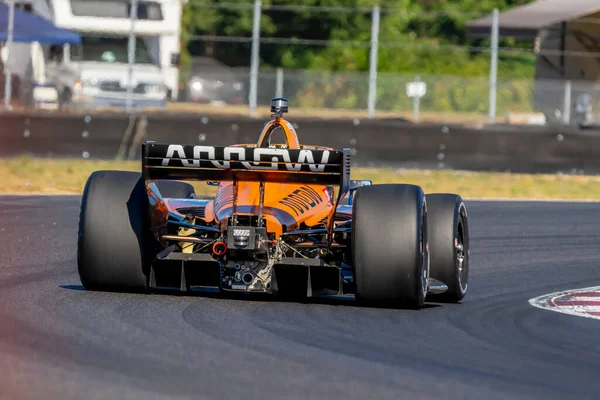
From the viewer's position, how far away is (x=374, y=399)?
Answer: 559 centimetres

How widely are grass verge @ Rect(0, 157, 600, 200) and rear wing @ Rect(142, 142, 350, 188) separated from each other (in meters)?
9.73

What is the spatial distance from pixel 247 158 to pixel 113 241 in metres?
1.09

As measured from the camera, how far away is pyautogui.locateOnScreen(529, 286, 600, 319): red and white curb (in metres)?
8.85

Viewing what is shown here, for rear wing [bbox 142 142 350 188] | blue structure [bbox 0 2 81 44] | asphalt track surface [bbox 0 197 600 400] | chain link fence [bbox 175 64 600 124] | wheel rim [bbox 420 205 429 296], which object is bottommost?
asphalt track surface [bbox 0 197 600 400]

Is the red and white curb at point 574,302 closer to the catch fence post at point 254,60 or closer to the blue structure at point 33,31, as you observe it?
the catch fence post at point 254,60

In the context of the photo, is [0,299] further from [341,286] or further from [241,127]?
[241,127]

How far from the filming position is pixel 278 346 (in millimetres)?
6871

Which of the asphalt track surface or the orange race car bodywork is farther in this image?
the orange race car bodywork

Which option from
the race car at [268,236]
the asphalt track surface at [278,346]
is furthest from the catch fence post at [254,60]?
the race car at [268,236]

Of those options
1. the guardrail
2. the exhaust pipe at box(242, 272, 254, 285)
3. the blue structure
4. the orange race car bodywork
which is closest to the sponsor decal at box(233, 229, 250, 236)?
the orange race car bodywork

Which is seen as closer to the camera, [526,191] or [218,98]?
[526,191]

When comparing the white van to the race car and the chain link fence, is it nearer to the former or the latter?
the chain link fence

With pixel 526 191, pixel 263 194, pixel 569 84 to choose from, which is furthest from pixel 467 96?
pixel 263 194

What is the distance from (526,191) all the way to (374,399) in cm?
1521
